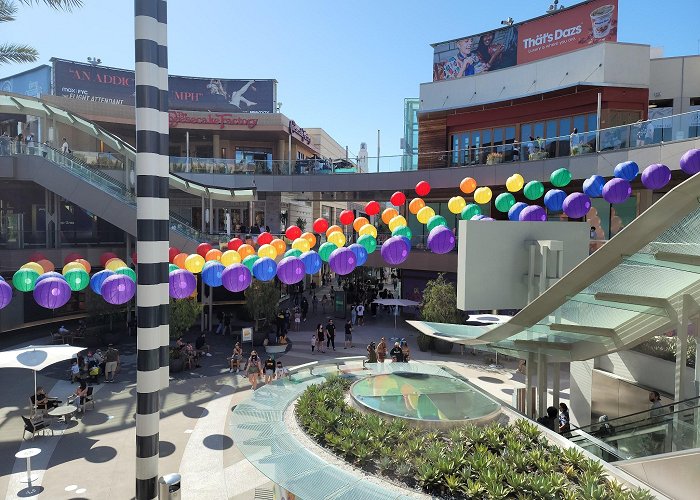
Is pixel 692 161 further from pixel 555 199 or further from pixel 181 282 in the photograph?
pixel 181 282

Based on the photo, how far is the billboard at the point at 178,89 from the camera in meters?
41.1

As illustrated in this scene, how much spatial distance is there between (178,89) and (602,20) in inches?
1271

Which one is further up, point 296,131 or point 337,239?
point 296,131

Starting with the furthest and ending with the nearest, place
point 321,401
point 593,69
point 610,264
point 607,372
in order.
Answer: point 593,69 < point 607,372 < point 321,401 < point 610,264

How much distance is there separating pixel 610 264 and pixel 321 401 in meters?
6.10

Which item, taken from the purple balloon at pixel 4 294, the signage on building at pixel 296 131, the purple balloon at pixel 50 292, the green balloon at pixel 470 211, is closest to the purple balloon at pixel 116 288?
the purple balloon at pixel 50 292

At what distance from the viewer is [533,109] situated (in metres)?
27.7

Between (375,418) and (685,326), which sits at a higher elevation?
(685,326)

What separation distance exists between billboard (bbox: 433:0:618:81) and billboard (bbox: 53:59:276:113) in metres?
17.3

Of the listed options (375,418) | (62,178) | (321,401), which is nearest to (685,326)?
(375,418)

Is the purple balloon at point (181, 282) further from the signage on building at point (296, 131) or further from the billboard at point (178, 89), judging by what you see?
the billboard at point (178, 89)

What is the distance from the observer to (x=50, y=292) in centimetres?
1325

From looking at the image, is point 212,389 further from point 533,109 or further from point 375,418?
point 533,109

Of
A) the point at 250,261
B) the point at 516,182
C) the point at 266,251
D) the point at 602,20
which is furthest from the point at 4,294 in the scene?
the point at 602,20
